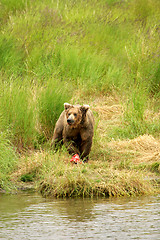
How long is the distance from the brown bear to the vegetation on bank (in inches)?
9.8

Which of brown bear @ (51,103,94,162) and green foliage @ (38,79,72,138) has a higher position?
green foliage @ (38,79,72,138)

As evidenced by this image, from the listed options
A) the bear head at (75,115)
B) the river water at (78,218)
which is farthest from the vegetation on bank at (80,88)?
the bear head at (75,115)

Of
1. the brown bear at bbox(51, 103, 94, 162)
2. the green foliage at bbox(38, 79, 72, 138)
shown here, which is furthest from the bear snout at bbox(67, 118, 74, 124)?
the green foliage at bbox(38, 79, 72, 138)

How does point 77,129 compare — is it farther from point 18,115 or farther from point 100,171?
point 18,115

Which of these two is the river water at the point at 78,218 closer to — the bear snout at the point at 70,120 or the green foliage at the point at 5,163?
the green foliage at the point at 5,163

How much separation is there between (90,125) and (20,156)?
1.32m

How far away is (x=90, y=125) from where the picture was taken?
8.84 meters

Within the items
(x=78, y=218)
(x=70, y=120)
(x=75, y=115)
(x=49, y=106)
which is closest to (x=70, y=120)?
(x=70, y=120)

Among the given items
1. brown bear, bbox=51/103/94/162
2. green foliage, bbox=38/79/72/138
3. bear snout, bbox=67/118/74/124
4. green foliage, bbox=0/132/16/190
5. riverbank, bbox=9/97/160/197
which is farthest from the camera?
green foliage, bbox=38/79/72/138

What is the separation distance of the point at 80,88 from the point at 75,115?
454 centimetres

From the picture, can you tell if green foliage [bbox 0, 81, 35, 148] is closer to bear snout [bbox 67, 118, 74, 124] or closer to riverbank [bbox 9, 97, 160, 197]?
riverbank [bbox 9, 97, 160, 197]

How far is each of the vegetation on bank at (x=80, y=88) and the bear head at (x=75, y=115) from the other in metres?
0.59

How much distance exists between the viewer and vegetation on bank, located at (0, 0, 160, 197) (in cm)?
770

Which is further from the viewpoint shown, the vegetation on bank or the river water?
the vegetation on bank
